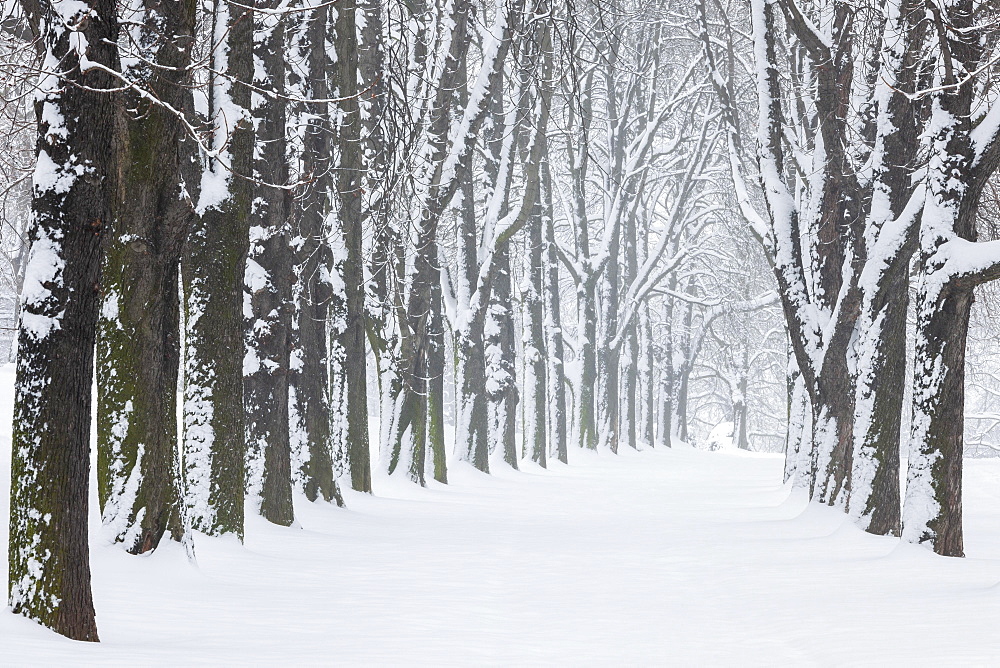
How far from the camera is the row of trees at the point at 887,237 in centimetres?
946

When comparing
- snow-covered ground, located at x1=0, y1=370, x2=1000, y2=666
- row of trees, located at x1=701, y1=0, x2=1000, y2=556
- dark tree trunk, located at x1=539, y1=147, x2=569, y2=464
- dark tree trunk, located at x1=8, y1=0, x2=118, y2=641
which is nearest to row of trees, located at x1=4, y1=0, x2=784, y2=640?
dark tree trunk, located at x1=8, y1=0, x2=118, y2=641

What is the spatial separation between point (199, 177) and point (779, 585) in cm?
584

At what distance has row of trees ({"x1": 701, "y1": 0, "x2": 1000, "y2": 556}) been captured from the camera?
9.46m

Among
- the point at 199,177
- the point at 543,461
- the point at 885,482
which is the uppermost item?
the point at 199,177

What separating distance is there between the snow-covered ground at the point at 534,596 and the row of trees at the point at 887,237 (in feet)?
2.57

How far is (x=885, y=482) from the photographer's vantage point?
11.5 m

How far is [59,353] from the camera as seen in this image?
5363 millimetres

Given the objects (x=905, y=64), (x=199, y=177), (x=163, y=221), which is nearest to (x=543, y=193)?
(x=905, y=64)

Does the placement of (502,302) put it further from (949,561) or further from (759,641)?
(759,641)

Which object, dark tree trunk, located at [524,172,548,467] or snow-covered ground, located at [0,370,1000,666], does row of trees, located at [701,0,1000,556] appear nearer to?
snow-covered ground, located at [0,370,1000,666]

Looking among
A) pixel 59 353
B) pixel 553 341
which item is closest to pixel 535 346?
pixel 553 341

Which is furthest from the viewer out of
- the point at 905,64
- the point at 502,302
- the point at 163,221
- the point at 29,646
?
the point at 502,302

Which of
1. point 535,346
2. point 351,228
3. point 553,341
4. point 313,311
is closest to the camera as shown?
point 313,311

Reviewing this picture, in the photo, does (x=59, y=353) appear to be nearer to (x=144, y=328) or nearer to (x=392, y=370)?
(x=144, y=328)
